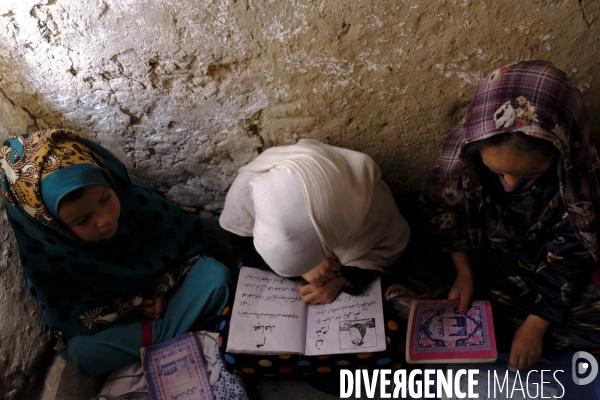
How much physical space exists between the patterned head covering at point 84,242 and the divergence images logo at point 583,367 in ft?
4.15

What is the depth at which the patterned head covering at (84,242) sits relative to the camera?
4.16 ft

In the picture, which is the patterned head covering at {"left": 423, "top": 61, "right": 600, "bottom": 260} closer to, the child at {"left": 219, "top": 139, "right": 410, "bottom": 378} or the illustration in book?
the child at {"left": 219, "top": 139, "right": 410, "bottom": 378}

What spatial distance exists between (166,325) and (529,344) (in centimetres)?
118

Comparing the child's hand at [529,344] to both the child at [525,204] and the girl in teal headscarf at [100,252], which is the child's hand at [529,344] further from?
the girl in teal headscarf at [100,252]

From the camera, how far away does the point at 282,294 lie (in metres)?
1.54

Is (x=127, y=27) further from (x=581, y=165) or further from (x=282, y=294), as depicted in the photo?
(x=581, y=165)

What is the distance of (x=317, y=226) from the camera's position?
1.15 m

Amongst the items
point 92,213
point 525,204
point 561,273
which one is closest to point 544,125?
point 525,204

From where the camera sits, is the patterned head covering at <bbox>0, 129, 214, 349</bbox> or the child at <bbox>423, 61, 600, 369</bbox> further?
the patterned head covering at <bbox>0, 129, 214, 349</bbox>

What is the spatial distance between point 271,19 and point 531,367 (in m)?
1.23

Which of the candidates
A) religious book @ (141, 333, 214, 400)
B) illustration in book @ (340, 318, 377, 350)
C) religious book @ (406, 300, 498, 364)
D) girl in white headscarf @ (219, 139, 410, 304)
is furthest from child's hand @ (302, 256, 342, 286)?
religious book @ (141, 333, 214, 400)

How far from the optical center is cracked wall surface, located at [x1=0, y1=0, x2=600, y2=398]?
123cm

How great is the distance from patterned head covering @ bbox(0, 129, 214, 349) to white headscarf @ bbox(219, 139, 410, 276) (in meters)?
0.39

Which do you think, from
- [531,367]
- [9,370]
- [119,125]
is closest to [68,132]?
[119,125]
